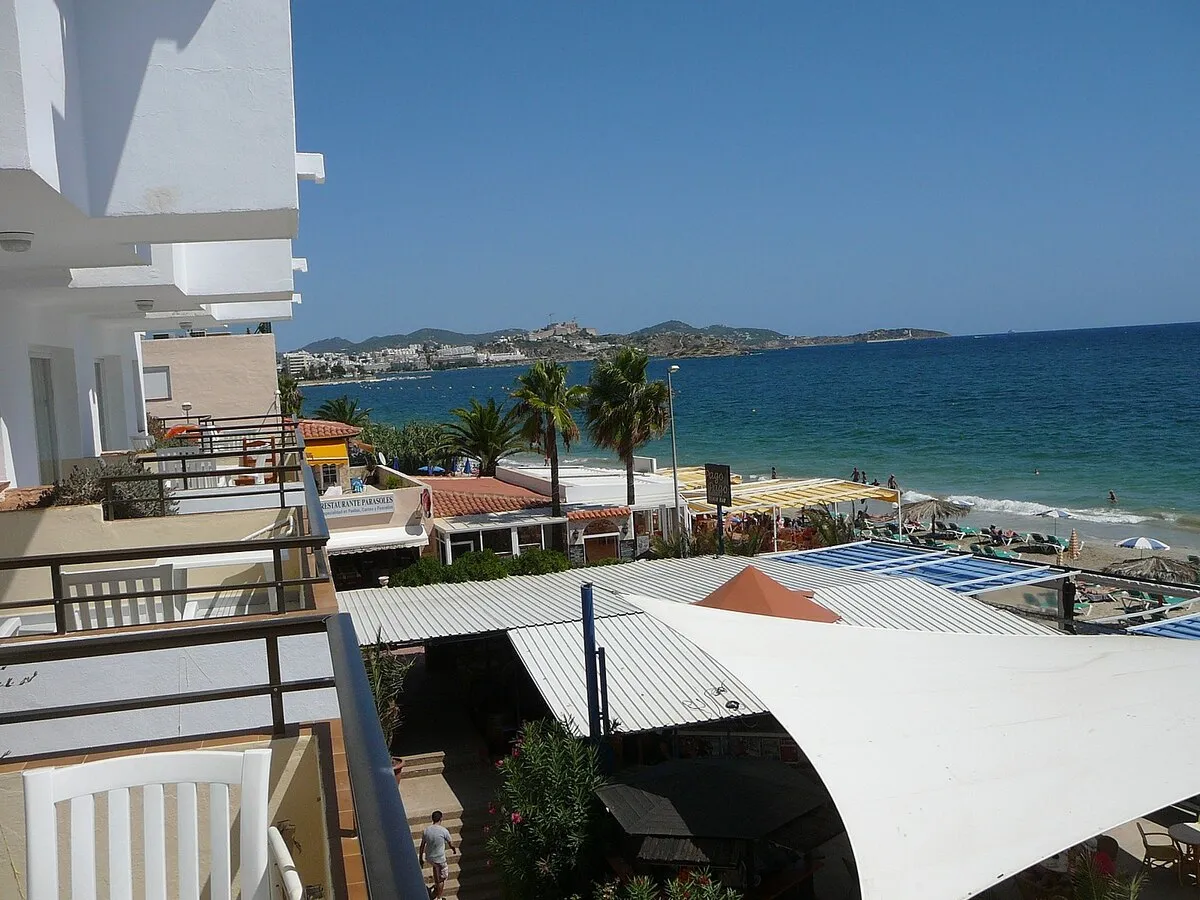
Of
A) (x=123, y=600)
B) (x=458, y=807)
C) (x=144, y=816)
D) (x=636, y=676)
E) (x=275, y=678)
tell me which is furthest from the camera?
(x=458, y=807)

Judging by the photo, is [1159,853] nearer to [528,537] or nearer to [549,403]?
[528,537]

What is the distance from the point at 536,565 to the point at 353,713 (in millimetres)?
16800

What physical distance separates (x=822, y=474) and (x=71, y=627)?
60662 mm

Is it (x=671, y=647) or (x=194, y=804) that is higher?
(x=194, y=804)

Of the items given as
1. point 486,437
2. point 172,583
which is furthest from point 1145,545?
point 172,583

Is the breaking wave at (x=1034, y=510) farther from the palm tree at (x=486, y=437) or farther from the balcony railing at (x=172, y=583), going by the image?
the balcony railing at (x=172, y=583)

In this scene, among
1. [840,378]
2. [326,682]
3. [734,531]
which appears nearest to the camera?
[326,682]

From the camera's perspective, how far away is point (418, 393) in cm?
18788

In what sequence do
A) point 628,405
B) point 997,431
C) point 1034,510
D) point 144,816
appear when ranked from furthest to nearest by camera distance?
1. point 997,431
2. point 1034,510
3. point 628,405
4. point 144,816

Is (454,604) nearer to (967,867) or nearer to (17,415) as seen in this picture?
(17,415)

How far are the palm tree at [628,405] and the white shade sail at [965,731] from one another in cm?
2039

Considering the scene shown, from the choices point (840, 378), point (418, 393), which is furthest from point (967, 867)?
point (418, 393)

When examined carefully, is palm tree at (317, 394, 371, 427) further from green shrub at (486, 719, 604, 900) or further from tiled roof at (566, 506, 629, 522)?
green shrub at (486, 719, 604, 900)

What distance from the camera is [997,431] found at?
77.1m
